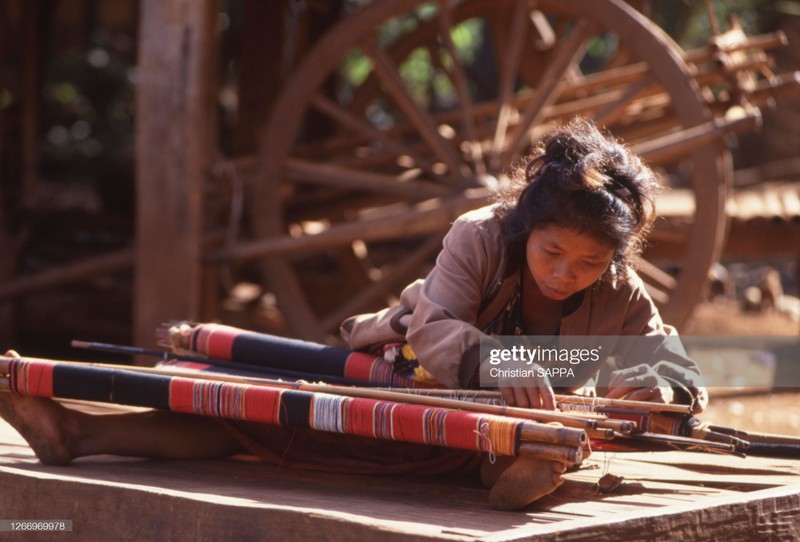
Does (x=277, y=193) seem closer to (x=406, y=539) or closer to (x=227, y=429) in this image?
(x=227, y=429)

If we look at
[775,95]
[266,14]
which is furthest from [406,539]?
[266,14]

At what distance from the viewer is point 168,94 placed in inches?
173

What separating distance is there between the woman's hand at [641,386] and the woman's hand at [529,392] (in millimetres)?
234

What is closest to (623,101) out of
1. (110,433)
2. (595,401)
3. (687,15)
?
(595,401)

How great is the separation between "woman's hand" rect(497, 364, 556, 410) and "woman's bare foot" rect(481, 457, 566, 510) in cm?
11

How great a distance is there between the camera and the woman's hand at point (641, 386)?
2277mm

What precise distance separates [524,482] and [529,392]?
0.18 m

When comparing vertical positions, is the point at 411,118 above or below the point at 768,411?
above

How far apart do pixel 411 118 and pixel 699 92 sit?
1171 mm

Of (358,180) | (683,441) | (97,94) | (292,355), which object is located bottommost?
(683,441)

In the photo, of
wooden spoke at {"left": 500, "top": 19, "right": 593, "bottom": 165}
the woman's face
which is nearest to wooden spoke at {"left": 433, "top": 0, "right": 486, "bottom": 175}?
wooden spoke at {"left": 500, "top": 19, "right": 593, "bottom": 165}

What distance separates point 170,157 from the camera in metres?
4.40

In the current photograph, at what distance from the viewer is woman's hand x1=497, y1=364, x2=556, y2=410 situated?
208 centimetres
